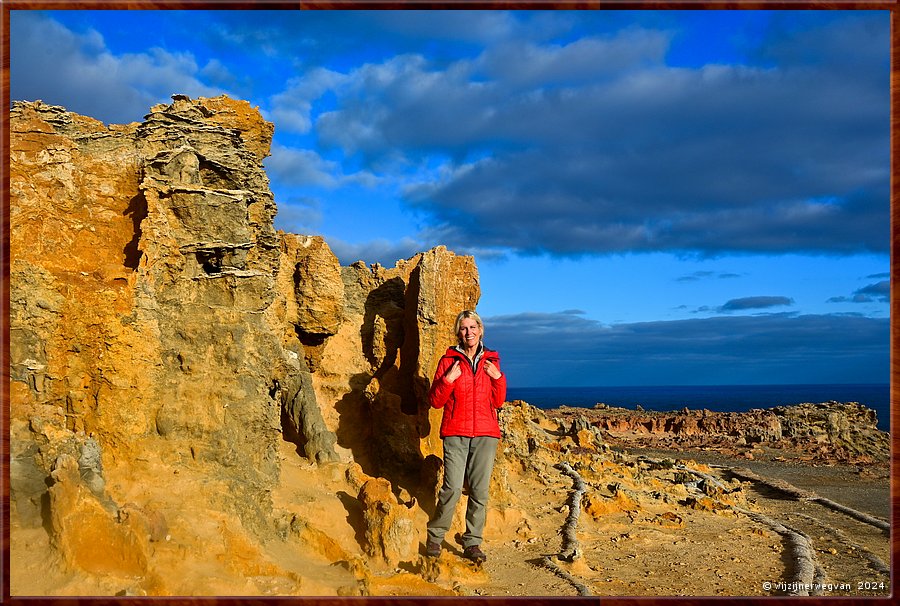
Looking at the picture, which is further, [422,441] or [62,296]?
[422,441]

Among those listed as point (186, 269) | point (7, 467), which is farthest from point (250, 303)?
point (7, 467)

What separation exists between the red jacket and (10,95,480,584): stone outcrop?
2.35m

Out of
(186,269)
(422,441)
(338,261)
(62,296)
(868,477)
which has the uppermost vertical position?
(338,261)

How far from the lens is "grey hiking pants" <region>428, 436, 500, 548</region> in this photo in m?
7.81

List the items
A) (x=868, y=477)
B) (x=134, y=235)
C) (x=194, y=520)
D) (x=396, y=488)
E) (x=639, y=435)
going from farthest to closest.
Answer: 1. (x=639, y=435)
2. (x=868, y=477)
3. (x=396, y=488)
4. (x=134, y=235)
5. (x=194, y=520)

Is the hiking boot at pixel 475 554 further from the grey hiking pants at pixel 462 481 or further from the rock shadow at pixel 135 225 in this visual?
the rock shadow at pixel 135 225

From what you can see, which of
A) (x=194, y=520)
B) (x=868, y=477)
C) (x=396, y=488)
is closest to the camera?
(x=194, y=520)

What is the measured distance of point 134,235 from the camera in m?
7.93

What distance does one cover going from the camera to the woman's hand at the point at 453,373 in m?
7.66

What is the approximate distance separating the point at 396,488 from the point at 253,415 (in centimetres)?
358

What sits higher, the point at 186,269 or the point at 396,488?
the point at 186,269

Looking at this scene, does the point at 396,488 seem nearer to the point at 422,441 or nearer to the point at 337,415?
the point at 422,441

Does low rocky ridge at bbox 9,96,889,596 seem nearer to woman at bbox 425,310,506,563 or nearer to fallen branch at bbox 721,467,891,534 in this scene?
woman at bbox 425,310,506,563

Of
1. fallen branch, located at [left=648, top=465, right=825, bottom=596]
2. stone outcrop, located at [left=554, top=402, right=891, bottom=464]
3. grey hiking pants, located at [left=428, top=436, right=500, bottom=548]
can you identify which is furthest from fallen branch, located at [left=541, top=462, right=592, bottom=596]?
stone outcrop, located at [left=554, top=402, right=891, bottom=464]
